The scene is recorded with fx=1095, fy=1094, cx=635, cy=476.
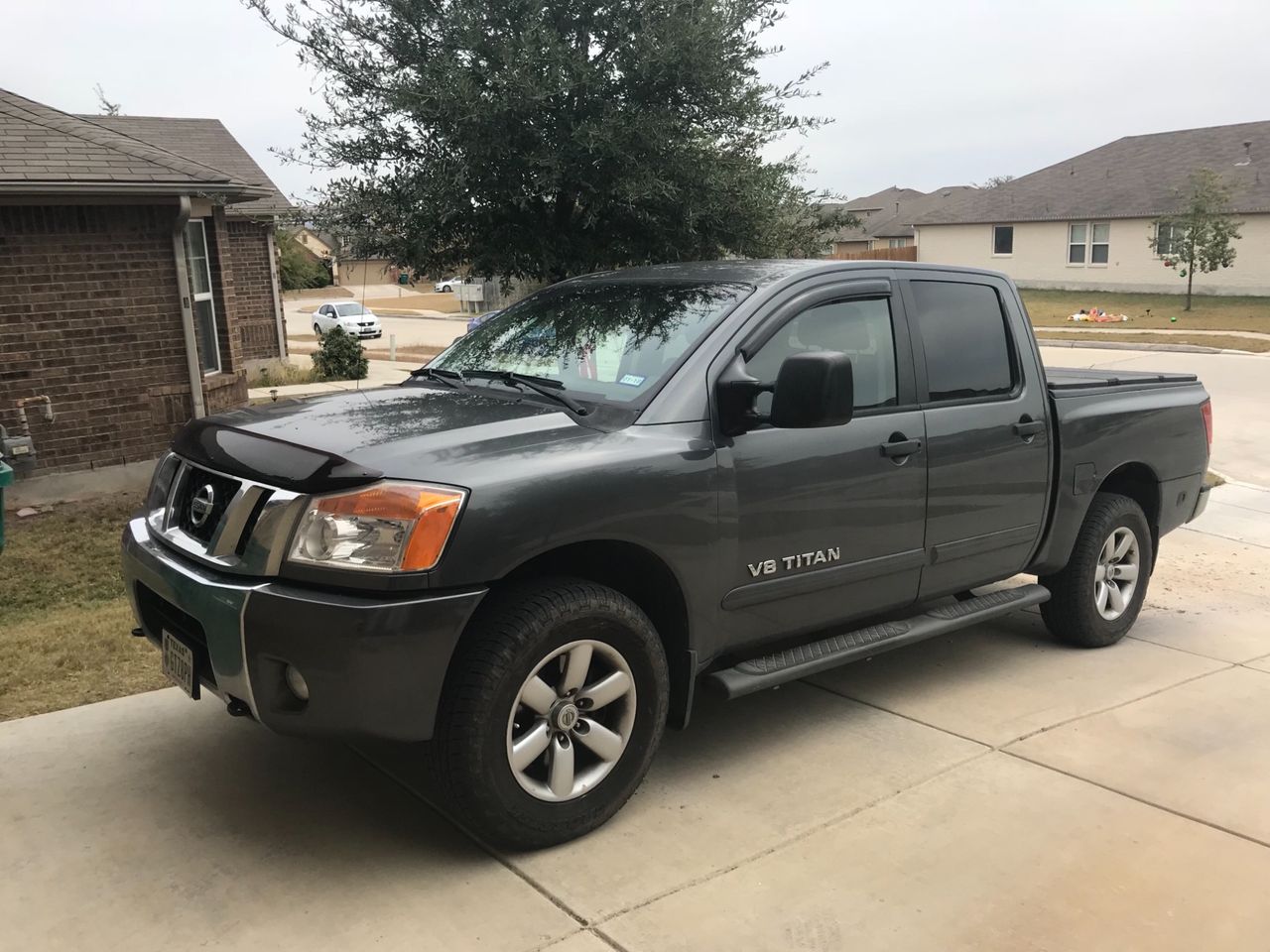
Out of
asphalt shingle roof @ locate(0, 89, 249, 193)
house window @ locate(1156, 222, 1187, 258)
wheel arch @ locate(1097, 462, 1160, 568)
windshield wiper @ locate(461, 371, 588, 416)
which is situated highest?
asphalt shingle roof @ locate(0, 89, 249, 193)

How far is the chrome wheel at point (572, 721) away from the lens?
10.9 feet

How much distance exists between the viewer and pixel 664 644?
3.82 m

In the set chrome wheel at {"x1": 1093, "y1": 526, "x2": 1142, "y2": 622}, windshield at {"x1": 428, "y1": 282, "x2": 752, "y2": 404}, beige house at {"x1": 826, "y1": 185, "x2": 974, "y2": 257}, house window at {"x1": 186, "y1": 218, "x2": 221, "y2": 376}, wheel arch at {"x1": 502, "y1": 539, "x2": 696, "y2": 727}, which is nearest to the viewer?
wheel arch at {"x1": 502, "y1": 539, "x2": 696, "y2": 727}

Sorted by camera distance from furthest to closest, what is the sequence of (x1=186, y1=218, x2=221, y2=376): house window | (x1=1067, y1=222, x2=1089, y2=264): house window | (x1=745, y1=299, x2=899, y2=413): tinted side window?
(x1=1067, y1=222, x2=1089, y2=264): house window → (x1=186, y1=218, x2=221, y2=376): house window → (x1=745, y1=299, x2=899, y2=413): tinted side window

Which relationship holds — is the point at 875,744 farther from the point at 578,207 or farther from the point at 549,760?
the point at 578,207

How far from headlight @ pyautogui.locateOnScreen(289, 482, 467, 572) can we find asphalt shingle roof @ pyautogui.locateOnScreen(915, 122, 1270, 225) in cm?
3929

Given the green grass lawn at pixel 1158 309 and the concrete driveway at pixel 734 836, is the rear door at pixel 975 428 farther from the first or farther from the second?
the green grass lawn at pixel 1158 309

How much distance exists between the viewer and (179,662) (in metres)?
3.46

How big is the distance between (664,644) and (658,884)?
2.74 ft

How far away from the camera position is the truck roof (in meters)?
4.31

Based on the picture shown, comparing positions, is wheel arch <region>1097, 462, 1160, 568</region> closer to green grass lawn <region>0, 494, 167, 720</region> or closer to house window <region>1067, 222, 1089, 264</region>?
green grass lawn <region>0, 494, 167, 720</region>

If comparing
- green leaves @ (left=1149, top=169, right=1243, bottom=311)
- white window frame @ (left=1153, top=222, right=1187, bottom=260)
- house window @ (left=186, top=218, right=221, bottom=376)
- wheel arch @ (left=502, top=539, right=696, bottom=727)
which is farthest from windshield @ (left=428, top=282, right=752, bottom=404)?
white window frame @ (left=1153, top=222, right=1187, bottom=260)

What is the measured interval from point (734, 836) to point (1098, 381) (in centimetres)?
327

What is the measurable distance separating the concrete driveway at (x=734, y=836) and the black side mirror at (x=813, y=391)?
4.40 ft
